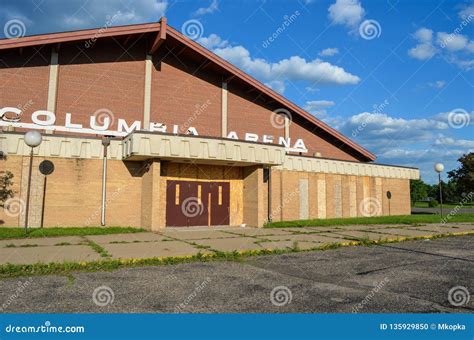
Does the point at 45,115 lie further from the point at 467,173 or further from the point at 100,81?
the point at 467,173

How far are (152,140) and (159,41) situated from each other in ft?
23.1

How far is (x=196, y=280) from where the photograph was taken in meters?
6.88

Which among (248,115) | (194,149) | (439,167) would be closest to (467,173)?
(439,167)

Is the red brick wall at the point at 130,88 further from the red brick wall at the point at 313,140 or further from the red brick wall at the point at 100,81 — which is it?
the red brick wall at the point at 313,140

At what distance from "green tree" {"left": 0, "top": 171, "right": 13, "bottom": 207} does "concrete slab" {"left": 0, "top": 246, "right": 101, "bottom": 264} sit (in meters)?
6.00

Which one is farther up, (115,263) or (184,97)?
(184,97)

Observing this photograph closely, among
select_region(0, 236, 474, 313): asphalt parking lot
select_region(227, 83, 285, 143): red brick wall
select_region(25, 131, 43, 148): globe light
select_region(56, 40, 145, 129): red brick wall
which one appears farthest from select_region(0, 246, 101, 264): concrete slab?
select_region(227, 83, 285, 143): red brick wall

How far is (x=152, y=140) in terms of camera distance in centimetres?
1562

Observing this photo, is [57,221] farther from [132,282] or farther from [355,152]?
[355,152]

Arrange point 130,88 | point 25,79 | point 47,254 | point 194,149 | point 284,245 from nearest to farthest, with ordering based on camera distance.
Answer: point 47,254
point 284,245
point 194,149
point 25,79
point 130,88

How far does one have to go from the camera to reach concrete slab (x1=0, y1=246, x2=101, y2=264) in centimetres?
841

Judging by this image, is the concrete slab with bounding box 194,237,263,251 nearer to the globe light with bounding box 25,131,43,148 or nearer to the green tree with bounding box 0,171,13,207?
the globe light with bounding box 25,131,43,148

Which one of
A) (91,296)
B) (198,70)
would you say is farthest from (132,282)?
(198,70)

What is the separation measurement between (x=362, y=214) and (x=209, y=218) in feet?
38.6
